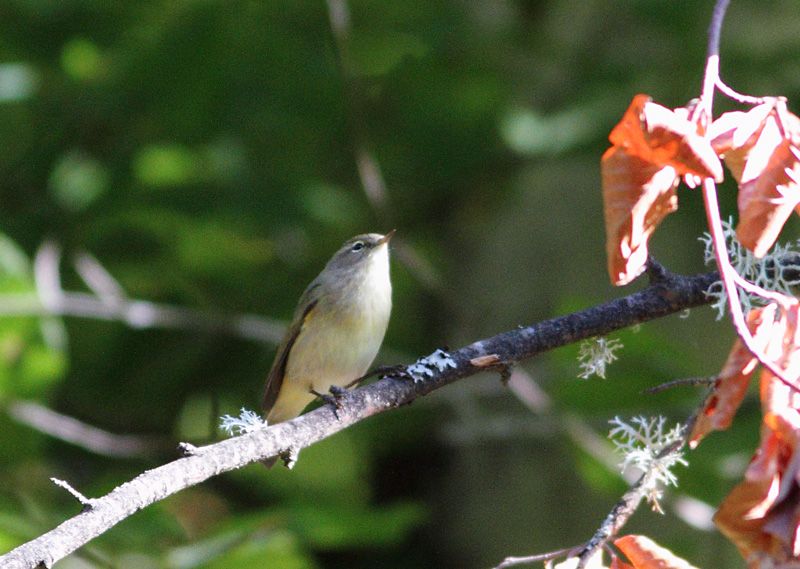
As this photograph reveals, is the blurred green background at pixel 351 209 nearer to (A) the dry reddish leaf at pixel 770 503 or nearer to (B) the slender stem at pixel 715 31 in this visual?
(B) the slender stem at pixel 715 31

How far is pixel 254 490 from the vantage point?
5.05 metres

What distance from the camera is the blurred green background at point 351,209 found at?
4785 millimetres

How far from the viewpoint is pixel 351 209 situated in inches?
206

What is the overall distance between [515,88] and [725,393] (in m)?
4.41

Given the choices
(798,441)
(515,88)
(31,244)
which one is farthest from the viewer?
(515,88)

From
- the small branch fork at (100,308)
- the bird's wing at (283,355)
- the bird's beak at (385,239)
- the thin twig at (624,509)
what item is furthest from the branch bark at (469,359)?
the small branch fork at (100,308)

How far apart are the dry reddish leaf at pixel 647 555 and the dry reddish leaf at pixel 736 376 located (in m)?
0.22

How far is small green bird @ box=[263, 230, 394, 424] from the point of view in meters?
3.76

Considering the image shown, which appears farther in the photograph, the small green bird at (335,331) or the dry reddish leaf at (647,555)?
the small green bird at (335,331)

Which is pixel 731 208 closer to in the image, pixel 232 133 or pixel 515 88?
pixel 515 88

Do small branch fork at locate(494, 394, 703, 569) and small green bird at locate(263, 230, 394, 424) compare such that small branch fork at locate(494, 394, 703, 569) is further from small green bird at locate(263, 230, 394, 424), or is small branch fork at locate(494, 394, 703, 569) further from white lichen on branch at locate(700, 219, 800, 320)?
small green bird at locate(263, 230, 394, 424)

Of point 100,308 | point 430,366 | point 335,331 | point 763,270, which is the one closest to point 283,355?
point 335,331

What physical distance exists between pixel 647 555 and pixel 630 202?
47 cm

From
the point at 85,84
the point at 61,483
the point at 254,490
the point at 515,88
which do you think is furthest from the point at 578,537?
the point at 61,483
